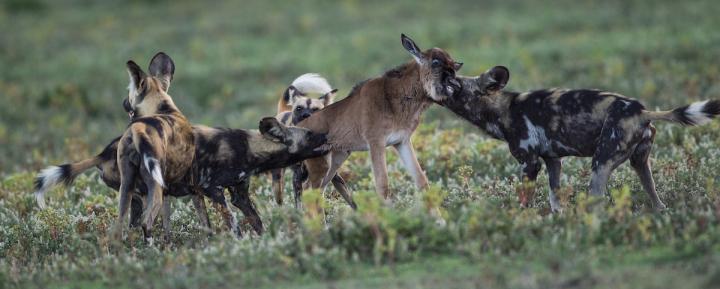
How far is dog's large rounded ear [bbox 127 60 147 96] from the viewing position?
33.9 ft

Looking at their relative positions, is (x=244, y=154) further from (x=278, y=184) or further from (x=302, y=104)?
(x=302, y=104)

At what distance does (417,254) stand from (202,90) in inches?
609

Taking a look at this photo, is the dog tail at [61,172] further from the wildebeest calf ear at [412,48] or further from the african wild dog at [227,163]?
the wildebeest calf ear at [412,48]

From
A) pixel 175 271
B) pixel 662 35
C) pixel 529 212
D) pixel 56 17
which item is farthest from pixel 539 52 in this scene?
pixel 56 17

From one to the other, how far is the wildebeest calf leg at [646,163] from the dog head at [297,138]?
3.23m

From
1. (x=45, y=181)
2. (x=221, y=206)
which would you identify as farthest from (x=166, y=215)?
(x=45, y=181)

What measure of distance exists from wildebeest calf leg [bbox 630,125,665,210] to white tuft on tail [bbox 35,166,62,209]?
5.90 m

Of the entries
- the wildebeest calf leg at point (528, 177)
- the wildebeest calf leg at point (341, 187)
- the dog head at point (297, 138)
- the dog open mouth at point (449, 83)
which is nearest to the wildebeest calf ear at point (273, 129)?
the dog head at point (297, 138)

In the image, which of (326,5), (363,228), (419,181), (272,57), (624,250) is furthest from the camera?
(326,5)

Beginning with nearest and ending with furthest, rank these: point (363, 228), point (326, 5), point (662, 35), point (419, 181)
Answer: point (363, 228) → point (419, 181) → point (662, 35) → point (326, 5)

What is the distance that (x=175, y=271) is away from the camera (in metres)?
8.06

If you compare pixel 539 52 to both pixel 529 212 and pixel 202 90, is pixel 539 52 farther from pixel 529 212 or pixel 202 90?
pixel 529 212

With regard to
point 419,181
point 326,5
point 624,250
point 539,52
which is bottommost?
point 624,250

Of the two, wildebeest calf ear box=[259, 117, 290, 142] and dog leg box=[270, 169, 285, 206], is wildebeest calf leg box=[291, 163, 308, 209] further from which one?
wildebeest calf ear box=[259, 117, 290, 142]
